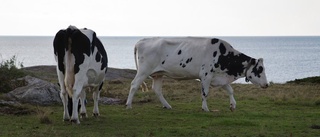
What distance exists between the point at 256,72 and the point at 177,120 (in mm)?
5075

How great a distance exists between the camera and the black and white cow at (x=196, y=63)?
1952 cm

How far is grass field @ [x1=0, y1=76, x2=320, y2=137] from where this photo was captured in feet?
44.3

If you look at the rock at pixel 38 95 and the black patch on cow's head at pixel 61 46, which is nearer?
the black patch on cow's head at pixel 61 46

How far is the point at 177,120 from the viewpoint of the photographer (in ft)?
52.8

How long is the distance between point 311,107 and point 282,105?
1.05 m

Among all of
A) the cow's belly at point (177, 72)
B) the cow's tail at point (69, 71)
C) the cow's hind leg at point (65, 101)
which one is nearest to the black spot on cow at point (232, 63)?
the cow's belly at point (177, 72)

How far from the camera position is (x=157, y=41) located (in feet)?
65.7

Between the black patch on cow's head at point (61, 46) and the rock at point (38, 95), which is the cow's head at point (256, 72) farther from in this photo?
the black patch on cow's head at point (61, 46)

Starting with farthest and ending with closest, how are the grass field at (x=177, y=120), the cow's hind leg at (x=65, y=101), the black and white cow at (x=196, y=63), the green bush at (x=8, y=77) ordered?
the green bush at (x=8, y=77), the black and white cow at (x=196, y=63), the cow's hind leg at (x=65, y=101), the grass field at (x=177, y=120)

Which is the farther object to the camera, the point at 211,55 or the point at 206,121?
the point at 211,55

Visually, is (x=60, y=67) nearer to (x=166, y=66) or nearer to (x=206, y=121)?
(x=206, y=121)

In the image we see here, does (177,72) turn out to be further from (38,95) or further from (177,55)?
(38,95)

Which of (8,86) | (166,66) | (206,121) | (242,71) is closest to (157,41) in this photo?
(166,66)

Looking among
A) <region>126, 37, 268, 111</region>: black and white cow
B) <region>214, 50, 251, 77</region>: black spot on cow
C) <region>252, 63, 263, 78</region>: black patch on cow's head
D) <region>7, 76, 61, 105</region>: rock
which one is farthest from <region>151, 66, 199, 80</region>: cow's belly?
<region>7, 76, 61, 105</region>: rock
